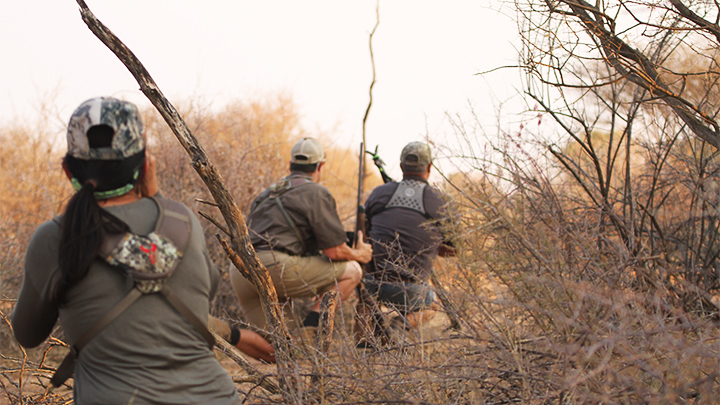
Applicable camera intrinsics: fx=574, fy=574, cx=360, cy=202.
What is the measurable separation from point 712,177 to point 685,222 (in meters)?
0.67

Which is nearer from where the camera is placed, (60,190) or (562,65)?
(562,65)

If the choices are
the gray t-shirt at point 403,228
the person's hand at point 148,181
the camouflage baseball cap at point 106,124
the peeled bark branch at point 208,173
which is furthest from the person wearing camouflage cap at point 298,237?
the camouflage baseball cap at point 106,124

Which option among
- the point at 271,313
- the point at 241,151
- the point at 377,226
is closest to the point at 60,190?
the point at 241,151

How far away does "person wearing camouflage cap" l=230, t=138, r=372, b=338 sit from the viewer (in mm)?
4059

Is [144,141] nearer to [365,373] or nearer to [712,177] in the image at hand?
[365,373]

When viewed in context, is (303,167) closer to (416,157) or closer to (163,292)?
(416,157)

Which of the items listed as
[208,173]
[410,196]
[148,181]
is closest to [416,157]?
[410,196]

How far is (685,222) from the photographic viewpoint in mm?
3750

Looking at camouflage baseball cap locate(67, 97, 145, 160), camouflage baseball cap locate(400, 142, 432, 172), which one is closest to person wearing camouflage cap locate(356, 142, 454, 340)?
camouflage baseball cap locate(400, 142, 432, 172)

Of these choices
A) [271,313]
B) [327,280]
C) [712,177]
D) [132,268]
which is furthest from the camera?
[327,280]

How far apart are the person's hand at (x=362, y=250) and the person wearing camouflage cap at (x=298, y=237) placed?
0.27ft

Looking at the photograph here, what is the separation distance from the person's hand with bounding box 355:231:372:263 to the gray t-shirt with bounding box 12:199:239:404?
9.35 ft

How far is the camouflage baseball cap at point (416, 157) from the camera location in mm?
4801

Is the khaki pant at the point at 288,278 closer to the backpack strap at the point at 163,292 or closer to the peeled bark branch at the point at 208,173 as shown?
the peeled bark branch at the point at 208,173
